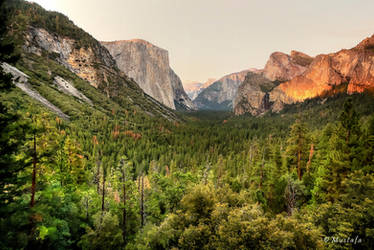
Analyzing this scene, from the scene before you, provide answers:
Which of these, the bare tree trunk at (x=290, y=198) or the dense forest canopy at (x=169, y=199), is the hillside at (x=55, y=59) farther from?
the bare tree trunk at (x=290, y=198)

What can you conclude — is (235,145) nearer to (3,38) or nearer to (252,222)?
(252,222)

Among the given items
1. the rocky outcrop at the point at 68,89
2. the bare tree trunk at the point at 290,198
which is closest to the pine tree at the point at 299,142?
the bare tree trunk at the point at 290,198

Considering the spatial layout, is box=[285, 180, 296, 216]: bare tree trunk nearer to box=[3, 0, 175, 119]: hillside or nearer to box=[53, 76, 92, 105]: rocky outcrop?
box=[3, 0, 175, 119]: hillside

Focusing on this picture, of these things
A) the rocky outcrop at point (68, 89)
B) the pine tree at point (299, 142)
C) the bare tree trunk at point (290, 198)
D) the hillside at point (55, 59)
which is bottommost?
the bare tree trunk at point (290, 198)

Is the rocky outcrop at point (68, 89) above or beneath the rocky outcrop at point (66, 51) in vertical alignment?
beneath

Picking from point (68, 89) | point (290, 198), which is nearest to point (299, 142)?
point (290, 198)

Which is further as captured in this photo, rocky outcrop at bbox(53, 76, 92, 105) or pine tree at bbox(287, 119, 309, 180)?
rocky outcrop at bbox(53, 76, 92, 105)

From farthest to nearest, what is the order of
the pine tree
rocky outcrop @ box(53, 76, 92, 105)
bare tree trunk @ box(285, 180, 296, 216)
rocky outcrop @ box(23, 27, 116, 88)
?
rocky outcrop @ box(23, 27, 116, 88)
rocky outcrop @ box(53, 76, 92, 105)
the pine tree
bare tree trunk @ box(285, 180, 296, 216)

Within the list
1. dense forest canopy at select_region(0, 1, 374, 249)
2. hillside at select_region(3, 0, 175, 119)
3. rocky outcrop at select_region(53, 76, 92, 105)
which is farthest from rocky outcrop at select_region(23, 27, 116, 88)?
dense forest canopy at select_region(0, 1, 374, 249)

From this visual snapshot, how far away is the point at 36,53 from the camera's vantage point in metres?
159

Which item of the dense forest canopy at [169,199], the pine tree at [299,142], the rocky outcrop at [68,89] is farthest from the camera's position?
the rocky outcrop at [68,89]

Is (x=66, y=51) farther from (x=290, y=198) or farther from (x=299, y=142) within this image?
(x=290, y=198)

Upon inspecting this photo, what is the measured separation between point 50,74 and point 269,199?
17083cm

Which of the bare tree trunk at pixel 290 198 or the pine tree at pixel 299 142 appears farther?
the pine tree at pixel 299 142
